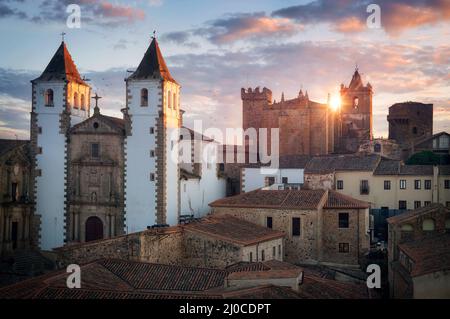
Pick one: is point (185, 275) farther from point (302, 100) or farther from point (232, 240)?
point (302, 100)

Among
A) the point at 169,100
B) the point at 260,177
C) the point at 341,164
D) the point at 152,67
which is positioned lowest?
the point at 260,177

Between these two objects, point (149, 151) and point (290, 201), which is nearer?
point (290, 201)

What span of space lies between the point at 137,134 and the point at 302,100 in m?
25.0

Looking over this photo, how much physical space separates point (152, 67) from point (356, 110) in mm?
39233

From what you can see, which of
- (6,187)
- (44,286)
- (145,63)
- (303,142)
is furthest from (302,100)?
(44,286)

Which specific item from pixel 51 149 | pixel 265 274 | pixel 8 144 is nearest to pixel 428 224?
pixel 265 274

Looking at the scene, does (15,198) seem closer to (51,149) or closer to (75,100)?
(51,149)

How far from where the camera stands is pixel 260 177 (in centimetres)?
4869

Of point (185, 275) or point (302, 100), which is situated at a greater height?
point (302, 100)

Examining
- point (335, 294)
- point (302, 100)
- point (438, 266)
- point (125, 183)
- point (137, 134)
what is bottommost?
point (335, 294)

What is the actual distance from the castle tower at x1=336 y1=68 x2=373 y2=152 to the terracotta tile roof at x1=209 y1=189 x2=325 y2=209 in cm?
3041

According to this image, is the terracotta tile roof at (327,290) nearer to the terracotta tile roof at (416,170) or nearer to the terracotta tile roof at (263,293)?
the terracotta tile roof at (263,293)

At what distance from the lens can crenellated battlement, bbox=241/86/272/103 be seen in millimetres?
62438
